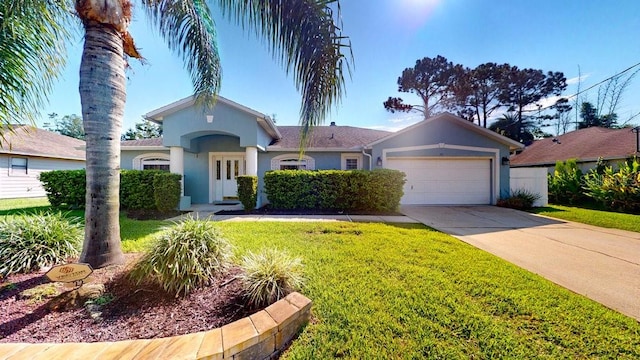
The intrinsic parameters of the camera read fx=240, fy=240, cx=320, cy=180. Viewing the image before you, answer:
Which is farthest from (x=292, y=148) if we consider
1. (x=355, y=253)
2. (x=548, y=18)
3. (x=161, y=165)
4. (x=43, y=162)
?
(x=43, y=162)

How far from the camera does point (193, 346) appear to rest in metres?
1.83

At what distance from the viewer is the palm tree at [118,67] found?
10.5 feet

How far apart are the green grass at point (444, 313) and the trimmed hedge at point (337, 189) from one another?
5.01 metres

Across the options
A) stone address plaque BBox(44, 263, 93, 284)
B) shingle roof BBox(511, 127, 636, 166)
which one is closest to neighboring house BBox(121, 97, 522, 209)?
shingle roof BBox(511, 127, 636, 166)

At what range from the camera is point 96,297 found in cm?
269

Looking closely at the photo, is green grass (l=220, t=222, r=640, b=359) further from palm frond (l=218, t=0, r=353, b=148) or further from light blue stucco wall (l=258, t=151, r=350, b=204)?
light blue stucco wall (l=258, t=151, r=350, b=204)

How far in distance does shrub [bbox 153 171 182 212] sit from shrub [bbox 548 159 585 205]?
1881 cm

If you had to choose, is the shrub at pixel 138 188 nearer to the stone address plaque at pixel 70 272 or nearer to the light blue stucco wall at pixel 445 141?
the stone address plaque at pixel 70 272

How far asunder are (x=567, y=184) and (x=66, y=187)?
2314cm

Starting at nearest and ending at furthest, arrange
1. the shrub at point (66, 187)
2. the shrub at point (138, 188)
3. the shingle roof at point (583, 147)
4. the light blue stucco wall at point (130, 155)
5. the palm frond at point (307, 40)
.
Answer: the palm frond at point (307, 40), the shrub at point (138, 188), the shrub at point (66, 187), the light blue stucco wall at point (130, 155), the shingle roof at point (583, 147)

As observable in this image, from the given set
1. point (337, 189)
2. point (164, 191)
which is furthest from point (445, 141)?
point (164, 191)

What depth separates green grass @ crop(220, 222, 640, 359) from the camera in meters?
2.18

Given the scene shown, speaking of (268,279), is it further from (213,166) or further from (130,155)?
(130,155)

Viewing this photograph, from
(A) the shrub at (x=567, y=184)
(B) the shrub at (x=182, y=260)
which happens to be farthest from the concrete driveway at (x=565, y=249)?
(A) the shrub at (x=567, y=184)
